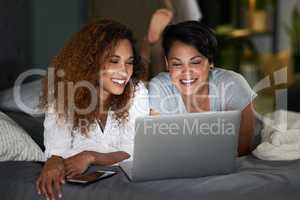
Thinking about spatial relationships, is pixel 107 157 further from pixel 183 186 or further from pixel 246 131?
pixel 246 131

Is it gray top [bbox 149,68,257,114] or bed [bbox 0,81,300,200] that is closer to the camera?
bed [bbox 0,81,300,200]

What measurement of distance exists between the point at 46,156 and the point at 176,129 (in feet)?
1.70

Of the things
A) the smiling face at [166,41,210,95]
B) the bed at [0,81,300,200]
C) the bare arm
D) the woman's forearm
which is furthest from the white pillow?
the bare arm

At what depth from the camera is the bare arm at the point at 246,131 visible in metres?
2.24

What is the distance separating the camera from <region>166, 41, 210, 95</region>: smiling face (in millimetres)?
2225

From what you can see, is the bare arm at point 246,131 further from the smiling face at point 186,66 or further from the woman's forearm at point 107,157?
the woman's forearm at point 107,157

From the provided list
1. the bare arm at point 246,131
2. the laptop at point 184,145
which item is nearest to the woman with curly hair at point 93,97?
the laptop at point 184,145

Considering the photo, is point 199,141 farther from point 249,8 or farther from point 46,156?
point 249,8

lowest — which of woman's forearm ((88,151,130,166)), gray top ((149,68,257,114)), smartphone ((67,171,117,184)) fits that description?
smartphone ((67,171,117,184))

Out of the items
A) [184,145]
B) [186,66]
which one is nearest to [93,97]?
[186,66]

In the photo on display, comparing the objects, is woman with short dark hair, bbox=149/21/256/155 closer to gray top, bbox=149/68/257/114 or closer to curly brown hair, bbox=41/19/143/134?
gray top, bbox=149/68/257/114

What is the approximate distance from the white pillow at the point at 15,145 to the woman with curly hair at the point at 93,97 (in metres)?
0.09

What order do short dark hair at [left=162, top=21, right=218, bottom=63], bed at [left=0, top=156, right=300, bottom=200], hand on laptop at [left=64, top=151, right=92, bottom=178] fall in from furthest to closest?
short dark hair at [left=162, top=21, right=218, bottom=63], hand on laptop at [left=64, top=151, right=92, bottom=178], bed at [left=0, top=156, right=300, bottom=200]

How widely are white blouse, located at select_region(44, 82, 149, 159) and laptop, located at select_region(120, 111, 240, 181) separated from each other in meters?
0.24
